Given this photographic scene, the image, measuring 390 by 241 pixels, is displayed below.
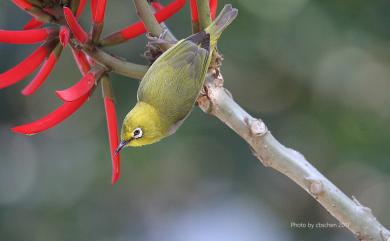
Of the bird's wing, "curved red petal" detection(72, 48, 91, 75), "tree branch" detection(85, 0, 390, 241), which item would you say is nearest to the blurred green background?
the bird's wing

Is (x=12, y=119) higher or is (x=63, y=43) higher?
(x=12, y=119)

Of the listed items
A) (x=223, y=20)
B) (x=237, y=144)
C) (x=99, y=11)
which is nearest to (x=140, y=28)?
(x=99, y=11)

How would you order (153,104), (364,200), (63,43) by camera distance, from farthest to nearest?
1. (364,200)
2. (153,104)
3. (63,43)

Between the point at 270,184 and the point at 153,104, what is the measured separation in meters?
1.40

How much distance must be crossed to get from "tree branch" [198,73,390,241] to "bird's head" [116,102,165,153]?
50cm

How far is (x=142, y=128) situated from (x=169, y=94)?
0.14 m

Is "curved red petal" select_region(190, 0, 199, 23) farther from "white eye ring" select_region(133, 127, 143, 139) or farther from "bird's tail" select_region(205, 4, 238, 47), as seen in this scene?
"white eye ring" select_region(133, 127, 143, 139)

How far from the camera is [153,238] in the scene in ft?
10.2

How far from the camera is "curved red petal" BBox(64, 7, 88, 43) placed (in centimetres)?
134

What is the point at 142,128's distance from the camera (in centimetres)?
175

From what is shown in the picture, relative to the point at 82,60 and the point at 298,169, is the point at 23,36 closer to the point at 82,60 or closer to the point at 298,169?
the point at 82,60

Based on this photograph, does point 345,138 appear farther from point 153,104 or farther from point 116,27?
point 153,104

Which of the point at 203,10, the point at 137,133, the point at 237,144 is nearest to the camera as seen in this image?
the point at 203,10

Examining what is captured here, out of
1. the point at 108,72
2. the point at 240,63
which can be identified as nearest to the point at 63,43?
the point at 108,72
